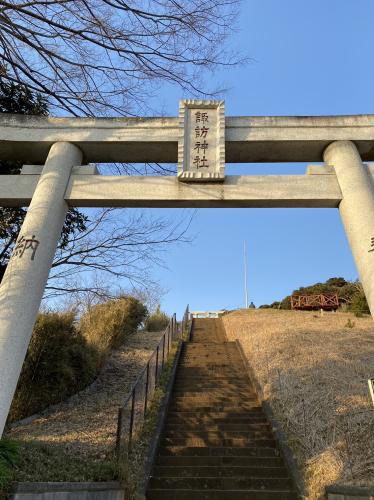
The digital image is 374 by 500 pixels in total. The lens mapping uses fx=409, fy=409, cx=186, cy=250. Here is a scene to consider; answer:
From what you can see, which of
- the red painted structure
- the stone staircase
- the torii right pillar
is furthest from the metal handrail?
the red painted structure

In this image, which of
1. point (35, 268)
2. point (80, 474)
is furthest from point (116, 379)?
point (35, 268)

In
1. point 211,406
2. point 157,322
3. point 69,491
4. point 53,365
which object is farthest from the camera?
point 157,322

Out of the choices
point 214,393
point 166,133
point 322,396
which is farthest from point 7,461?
point 322,396

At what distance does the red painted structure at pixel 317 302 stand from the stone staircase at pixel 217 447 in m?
16.8

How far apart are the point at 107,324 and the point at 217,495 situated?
367 inches

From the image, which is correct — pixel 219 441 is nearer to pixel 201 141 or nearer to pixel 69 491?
pixel 69 491

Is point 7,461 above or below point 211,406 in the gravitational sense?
below

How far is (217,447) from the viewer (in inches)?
293

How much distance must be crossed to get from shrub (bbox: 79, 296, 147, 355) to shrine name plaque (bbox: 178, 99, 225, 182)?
7705 mm

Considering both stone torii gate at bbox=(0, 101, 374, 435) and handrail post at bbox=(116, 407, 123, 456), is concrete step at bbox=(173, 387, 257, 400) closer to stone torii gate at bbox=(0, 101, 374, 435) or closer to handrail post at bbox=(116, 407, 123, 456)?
handrail post at bbox=(116, 407, 123, 456)

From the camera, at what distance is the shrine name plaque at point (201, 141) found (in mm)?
5988

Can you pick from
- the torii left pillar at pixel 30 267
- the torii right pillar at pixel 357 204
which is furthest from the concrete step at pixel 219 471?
the torii right pillar at pixel 357 204

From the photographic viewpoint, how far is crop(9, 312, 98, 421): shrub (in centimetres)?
895

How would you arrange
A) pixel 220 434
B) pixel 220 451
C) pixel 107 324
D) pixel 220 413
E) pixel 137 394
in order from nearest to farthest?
pixel 220 451 < pixel 220 434 < pixel 137 394 < pixel 220 413 < pixel 107 324
